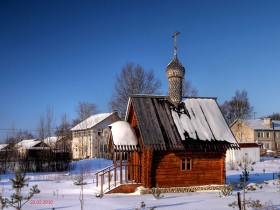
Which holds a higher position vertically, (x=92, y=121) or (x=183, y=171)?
(x=92, y=121)

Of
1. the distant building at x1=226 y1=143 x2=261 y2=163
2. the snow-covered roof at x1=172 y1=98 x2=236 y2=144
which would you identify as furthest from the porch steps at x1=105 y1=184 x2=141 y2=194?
the distant building at x1=226 y1=143 x2=261 y2=163

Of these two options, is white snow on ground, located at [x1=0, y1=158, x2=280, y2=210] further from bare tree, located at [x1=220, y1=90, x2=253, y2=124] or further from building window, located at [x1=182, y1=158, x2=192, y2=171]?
bare tree, located at [x1=220, y1=90, x2=253, y2=124]

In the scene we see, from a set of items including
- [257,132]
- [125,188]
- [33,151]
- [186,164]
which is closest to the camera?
[125,188]

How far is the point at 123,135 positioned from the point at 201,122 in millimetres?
4496

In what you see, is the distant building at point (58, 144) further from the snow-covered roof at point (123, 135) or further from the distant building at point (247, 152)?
the distant building at point (247, 152)

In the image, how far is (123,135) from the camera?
17047 mm

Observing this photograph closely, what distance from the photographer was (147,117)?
17547mm

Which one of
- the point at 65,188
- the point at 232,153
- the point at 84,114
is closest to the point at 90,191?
the point at 65,188

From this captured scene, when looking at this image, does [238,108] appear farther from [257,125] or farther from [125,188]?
[125,188]

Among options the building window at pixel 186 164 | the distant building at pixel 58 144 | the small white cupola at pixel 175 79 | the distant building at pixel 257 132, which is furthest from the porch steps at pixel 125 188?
the distant building at pixel 257 132

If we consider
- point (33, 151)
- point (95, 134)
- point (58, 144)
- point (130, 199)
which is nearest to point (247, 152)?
point (58, 144)

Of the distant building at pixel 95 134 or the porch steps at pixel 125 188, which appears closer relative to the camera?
the porch steps at pixel 125 188

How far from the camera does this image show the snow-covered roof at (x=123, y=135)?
1681 centimetres

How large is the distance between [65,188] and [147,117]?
5.85 m
